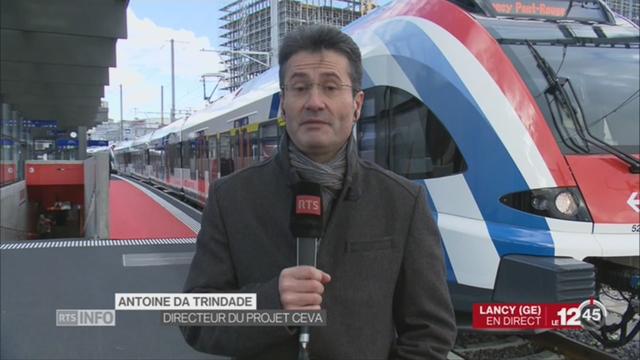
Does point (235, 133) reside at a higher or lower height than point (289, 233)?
higher

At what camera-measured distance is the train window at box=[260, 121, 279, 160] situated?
802 cm

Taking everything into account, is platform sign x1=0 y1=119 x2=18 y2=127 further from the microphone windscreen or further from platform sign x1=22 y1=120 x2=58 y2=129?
the microphone windscreen

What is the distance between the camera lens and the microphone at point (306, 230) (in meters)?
1.34

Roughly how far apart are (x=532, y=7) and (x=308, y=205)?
174 inches

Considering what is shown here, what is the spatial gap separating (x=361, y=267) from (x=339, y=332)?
18 cm

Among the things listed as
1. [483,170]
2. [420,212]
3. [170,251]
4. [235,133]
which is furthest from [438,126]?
[235,133]

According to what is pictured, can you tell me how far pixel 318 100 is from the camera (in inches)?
60.0

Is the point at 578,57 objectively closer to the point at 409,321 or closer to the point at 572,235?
the point at 572,235

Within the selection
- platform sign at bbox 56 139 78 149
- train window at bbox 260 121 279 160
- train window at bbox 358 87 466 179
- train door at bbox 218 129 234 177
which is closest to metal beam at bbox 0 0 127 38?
train window at bbox 260 121 279 160

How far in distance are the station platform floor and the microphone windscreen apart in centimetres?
217

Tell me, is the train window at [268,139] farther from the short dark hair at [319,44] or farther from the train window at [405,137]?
the short dark hair at [319,44]

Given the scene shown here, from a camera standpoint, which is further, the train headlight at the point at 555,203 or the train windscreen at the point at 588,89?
the train windscreen at the point at 588,89

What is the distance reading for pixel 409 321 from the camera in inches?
62.0

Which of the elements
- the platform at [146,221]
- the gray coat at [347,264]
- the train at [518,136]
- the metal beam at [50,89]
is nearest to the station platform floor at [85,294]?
the gray coat at [347,264]
